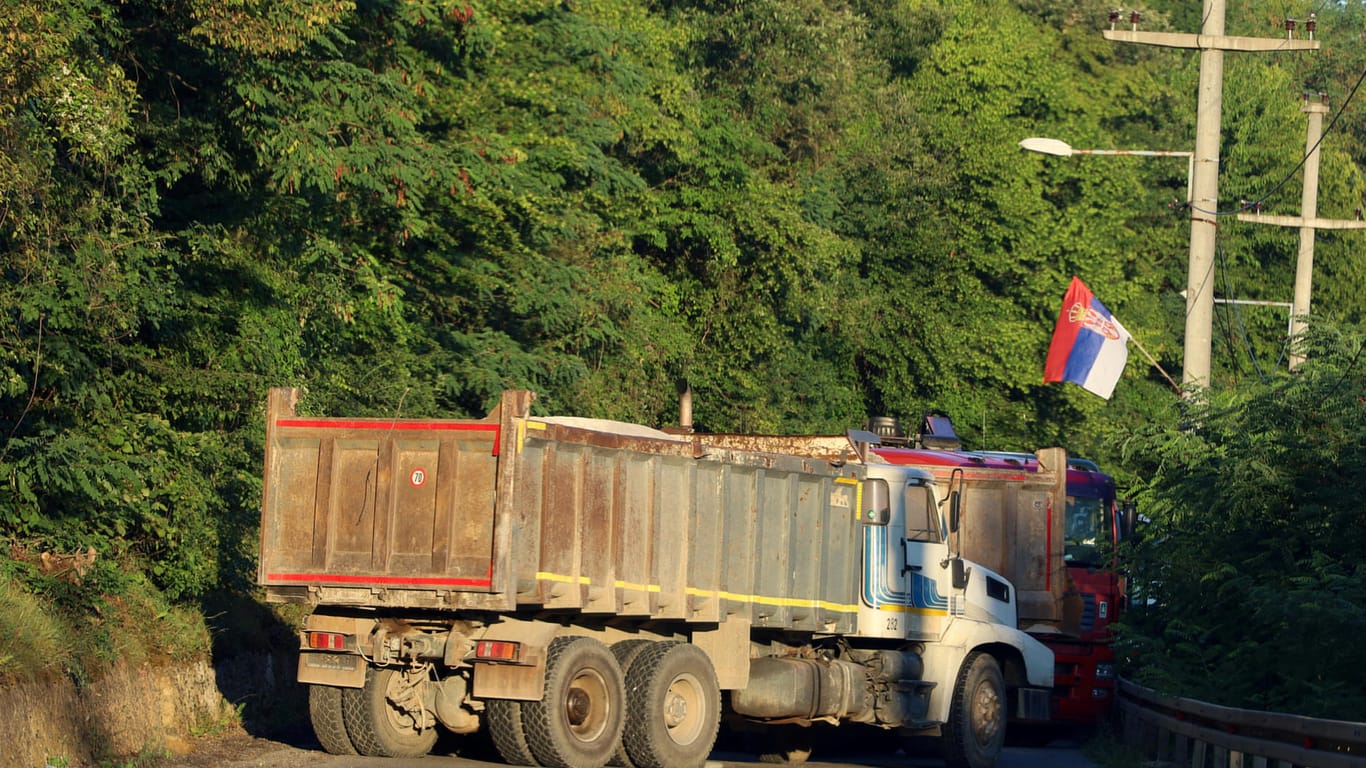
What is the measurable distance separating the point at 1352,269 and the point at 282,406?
1908 inches

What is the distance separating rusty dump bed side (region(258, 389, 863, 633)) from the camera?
1245 centimetres

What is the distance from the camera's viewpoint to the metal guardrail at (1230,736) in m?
11.6

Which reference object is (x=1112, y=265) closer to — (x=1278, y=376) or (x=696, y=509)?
(x=1278, y=376)

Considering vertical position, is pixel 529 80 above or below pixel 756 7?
below

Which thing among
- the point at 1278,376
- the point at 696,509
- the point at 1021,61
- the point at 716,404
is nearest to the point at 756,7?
the point at 716,404

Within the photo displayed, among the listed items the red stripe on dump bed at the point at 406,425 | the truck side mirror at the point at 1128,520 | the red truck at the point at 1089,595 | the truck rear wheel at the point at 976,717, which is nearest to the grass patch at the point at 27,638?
the red stripe on dump bed at the point at 406,425

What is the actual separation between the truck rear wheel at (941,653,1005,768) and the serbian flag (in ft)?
37.9

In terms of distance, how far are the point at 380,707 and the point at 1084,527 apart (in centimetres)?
1140

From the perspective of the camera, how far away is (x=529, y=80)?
91.6 feet


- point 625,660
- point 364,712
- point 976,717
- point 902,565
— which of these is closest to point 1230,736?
point 976,717

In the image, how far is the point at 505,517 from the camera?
40.1ft

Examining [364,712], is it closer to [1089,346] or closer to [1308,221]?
[1089,346]

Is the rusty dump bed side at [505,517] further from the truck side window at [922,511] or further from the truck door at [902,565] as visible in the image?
the truck side window at [922,511]

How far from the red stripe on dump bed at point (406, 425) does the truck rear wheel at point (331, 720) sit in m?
2.08
